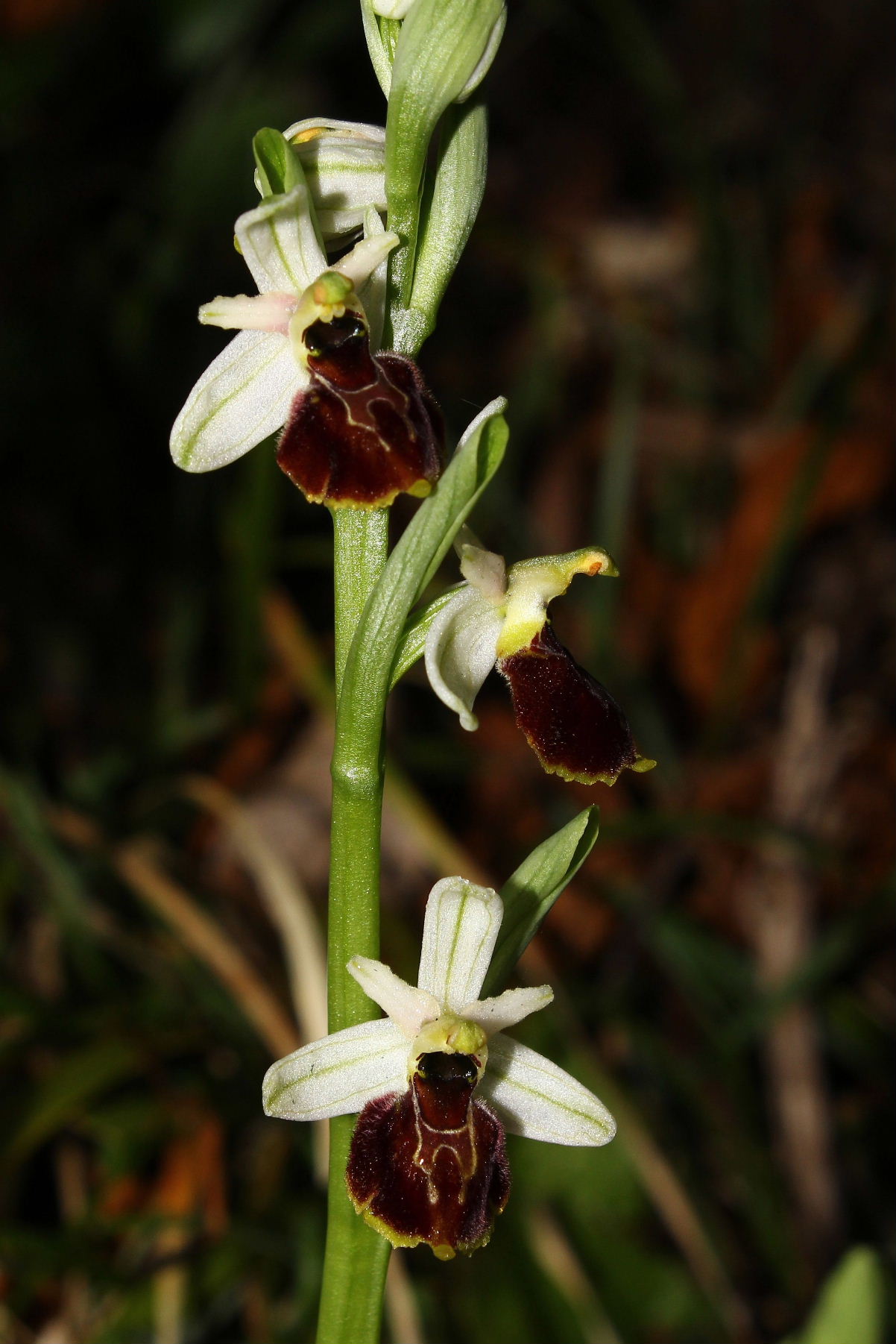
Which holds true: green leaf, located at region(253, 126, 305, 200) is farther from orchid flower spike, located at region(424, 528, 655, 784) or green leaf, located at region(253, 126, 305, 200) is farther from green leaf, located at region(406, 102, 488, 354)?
orchid flower spike, located at region(424, 528, 655, 784)

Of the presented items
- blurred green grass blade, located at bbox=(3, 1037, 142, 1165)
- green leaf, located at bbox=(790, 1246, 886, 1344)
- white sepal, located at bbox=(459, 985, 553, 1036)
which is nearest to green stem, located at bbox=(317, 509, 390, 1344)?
white sepal, located at bbox=(459, 985, 553, 1036)

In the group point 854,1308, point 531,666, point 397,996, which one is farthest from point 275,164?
point 854,1308

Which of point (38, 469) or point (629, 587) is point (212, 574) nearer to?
point (38, 469)

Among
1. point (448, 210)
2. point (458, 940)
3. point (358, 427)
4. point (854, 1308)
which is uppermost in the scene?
point (448, 210)

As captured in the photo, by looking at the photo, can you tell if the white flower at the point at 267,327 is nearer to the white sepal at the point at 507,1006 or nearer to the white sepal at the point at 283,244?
the white sepal at the point at 283,244

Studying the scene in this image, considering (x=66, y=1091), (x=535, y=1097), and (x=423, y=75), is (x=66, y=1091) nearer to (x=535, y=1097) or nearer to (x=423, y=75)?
Answer: (x=535, y=1097)
